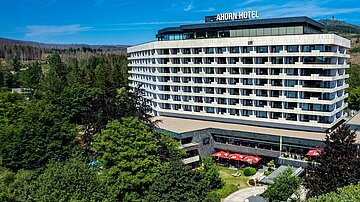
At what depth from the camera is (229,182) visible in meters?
46.3

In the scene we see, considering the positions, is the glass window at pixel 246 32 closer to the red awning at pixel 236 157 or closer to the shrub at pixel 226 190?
the red awning at pixel 236 157

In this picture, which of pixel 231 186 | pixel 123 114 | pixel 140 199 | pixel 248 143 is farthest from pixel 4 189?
pixel 248 143

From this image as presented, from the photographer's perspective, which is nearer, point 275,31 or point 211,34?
point 275,31

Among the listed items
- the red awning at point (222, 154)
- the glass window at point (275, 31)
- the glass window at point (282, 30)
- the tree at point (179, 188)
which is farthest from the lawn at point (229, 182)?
the glass window at point (282, 30)

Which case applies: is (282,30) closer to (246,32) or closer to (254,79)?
(246,32)

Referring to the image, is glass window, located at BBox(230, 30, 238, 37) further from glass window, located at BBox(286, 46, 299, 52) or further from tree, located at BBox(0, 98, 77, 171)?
tree, located at BBox(0, 98, 77, 171)

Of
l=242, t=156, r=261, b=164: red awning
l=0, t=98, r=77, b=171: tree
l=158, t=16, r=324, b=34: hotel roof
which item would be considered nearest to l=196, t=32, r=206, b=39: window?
l=158, t=16, r=324, b=34: hotel roof

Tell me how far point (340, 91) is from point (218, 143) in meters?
23.6

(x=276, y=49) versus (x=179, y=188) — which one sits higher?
(x=276, y=49)

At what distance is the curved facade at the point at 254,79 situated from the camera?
50.3 meters

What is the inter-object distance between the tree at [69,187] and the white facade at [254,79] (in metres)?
34.8

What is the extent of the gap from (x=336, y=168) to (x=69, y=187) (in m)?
24.0

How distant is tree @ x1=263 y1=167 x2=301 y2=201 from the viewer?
36.2 m

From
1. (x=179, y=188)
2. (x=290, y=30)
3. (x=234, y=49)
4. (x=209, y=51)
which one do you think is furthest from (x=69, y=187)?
(x=290, y=30)
